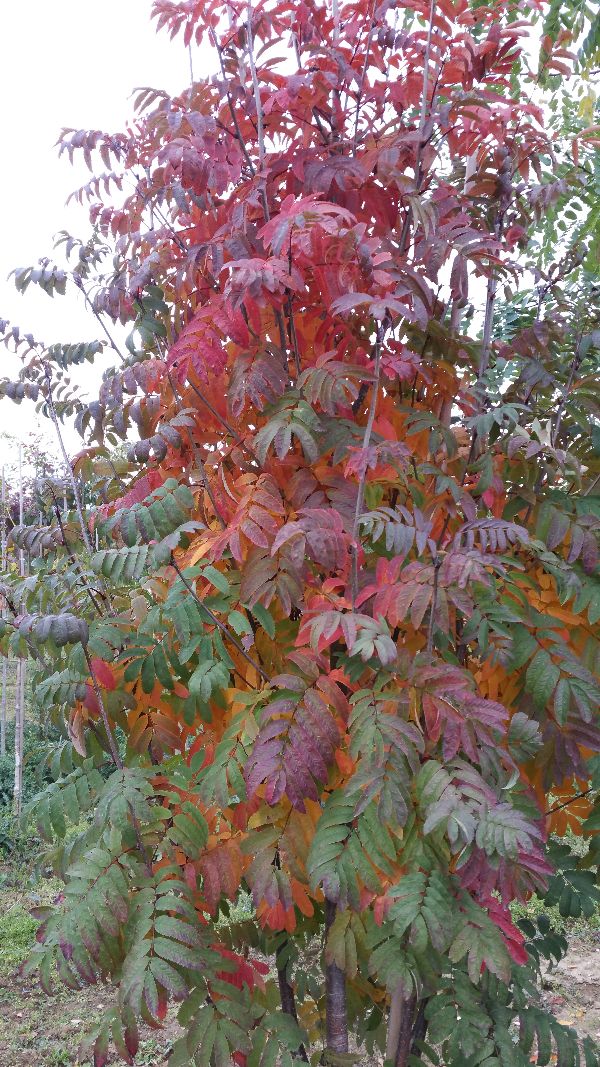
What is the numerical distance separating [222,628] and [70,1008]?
2.79m

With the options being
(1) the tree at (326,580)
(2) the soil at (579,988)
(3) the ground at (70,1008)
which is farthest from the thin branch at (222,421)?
(2) the soil at (579,988)

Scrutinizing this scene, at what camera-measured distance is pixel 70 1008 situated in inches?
140

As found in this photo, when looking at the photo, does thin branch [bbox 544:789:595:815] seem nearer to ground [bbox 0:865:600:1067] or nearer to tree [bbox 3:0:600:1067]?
tree [bbox 3:0:600:1067]

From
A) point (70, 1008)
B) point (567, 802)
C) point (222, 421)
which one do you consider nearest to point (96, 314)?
point (222, 421)

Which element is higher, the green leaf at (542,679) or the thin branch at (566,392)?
the thin branch at (566,392)

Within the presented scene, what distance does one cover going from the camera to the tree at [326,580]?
1410 mm

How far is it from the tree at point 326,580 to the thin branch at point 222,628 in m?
0.01

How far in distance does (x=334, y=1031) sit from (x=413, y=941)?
0.70m

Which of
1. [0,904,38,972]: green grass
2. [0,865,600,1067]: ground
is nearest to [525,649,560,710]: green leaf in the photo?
[0,865,600,1067]: ground

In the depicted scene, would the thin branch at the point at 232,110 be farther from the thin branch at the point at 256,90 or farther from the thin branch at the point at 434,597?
the thin branch at the point at 434,597

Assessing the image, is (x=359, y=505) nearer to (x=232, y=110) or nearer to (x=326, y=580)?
(x=326, y=580)

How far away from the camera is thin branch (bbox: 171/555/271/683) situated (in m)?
1.57

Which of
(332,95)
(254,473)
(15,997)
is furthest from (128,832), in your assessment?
(15,997)

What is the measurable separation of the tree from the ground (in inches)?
64.5
